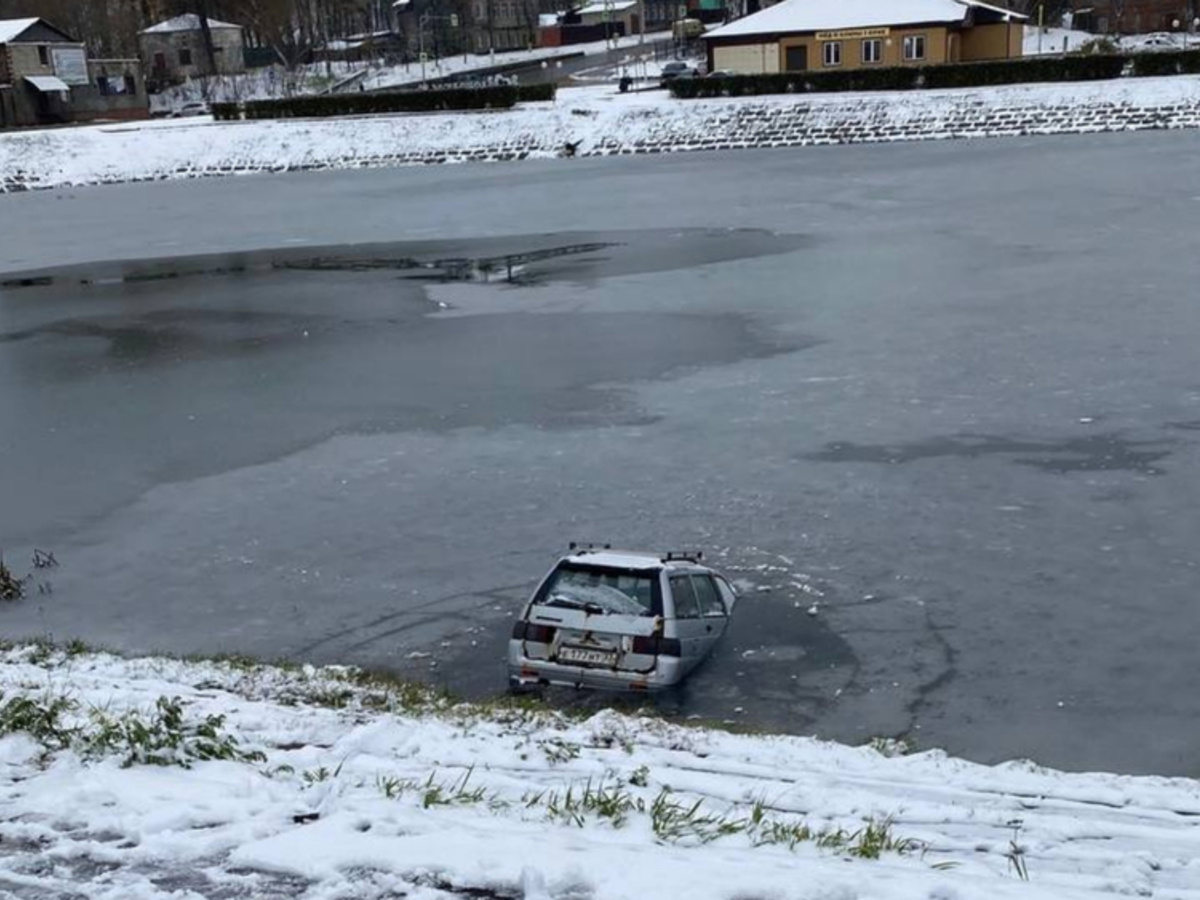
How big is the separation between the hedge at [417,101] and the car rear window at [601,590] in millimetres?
62766

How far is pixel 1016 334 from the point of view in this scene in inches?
942

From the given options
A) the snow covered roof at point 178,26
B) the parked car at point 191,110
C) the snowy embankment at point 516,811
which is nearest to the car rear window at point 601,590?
the snowy embankment at point 516,811

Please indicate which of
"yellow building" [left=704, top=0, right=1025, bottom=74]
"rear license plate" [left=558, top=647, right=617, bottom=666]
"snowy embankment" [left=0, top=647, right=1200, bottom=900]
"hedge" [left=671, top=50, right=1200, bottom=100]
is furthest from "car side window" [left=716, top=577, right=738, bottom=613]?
"yellow building" [left=704, top=0, right=1025, bottom=74]

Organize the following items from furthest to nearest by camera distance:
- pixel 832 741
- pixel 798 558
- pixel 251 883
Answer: pixel 798 558
pixel 832 741
pixel 251 883

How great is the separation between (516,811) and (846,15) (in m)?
75.4

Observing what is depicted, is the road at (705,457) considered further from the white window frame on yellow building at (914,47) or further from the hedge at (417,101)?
the white window frame on yellow building at (914,47)

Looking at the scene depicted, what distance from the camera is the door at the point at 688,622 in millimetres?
11992

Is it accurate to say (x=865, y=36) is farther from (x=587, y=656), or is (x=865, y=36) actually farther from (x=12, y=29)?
(x=587, y=656)

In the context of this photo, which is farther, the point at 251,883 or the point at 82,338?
the point at 82,338

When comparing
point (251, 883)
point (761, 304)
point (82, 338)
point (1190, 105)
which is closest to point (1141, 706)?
point (251, 883)

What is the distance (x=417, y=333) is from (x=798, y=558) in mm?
14157

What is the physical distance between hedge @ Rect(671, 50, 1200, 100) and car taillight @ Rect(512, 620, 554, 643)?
5867 centimetres

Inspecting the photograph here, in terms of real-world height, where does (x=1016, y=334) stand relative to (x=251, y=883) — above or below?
below

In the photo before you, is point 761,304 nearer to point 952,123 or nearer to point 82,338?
point 82,338
